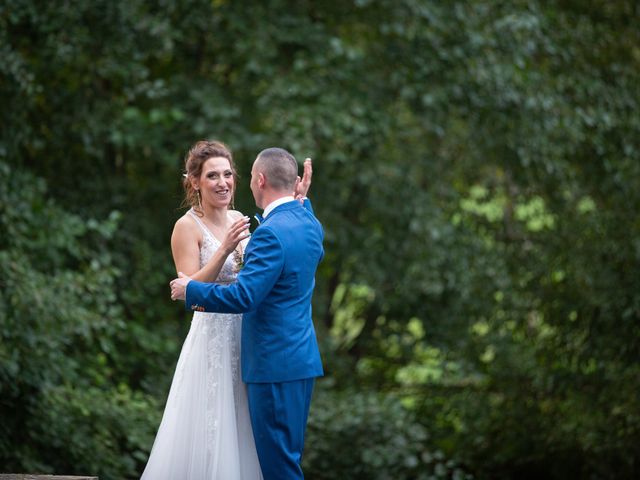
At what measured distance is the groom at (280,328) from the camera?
11.3 feet

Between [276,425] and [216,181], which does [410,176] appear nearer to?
[216,181]

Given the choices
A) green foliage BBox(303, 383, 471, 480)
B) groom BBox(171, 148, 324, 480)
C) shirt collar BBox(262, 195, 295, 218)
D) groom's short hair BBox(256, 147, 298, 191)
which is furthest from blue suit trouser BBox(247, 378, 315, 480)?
green foliage BBox(303, 383, 471, 480)

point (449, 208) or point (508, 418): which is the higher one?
point (449, 208)

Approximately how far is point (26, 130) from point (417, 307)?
3.80m

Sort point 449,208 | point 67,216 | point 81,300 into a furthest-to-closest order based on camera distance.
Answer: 1. point 449,208
2. point 67,216
3. point 81,300

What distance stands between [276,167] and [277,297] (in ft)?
1.67

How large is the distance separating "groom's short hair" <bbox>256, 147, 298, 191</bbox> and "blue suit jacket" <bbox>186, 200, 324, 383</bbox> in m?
0.09

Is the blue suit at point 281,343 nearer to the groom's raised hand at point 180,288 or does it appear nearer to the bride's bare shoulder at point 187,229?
the groom's raised hand at point 180,288

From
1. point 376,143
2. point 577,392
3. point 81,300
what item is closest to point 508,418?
point 577,392

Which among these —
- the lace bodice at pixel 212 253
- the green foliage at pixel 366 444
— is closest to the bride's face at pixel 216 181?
the lace bodice at pixel 212 253

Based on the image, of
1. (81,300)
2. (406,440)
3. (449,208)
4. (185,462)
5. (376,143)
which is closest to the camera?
(185,462)

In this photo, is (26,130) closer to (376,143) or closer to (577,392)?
(376,143)

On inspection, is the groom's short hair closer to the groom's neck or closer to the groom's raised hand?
the groom's neck

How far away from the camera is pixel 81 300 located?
5.64 metres
